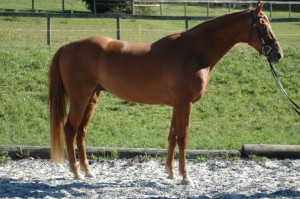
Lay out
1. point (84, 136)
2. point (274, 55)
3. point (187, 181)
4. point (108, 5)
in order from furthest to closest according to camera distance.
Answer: point (108, 5) < point (84, 136) < point (187, 181) < point (274, 55)

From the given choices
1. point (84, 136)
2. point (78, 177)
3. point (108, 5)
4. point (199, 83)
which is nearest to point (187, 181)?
point (199, 83)

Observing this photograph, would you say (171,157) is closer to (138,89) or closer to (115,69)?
(138,89)

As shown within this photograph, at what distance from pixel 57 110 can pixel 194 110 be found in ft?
14.8

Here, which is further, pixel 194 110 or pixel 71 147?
pixel 194 110

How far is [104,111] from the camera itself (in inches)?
427

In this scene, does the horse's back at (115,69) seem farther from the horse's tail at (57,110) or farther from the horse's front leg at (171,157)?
the horse's front leg at (171,157)

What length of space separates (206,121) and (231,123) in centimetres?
44

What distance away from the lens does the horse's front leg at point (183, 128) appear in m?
6.59

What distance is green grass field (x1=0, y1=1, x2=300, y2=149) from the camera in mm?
9180

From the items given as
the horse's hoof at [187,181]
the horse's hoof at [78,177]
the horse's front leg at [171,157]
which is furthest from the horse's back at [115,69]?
the horse's hoof at [78,177]

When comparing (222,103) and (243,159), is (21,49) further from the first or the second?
(243,159)

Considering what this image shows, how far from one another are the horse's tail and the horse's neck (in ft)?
5.48

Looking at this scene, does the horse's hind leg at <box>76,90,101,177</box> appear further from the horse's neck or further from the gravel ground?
the horse's neck

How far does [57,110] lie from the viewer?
23.0ft
